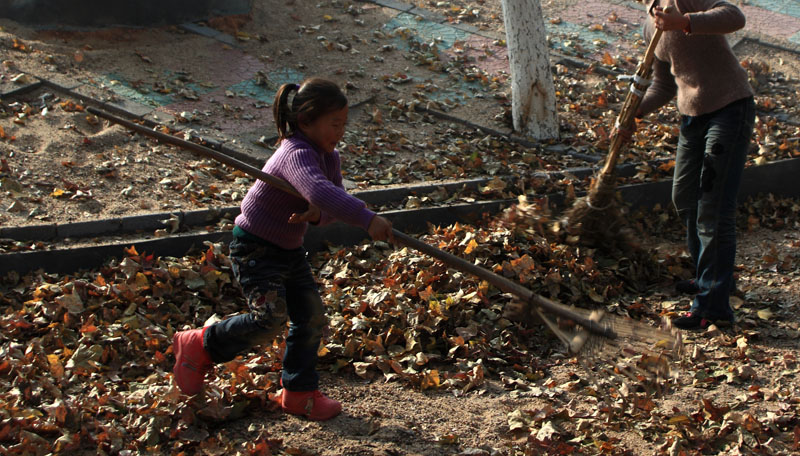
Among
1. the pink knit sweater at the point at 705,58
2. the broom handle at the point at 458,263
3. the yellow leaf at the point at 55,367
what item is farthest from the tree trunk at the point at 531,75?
the yellow leaf at the point at 55,367

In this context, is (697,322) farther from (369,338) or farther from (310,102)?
(310,102)

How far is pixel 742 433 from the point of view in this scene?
11.5 feet

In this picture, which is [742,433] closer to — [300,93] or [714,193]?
[714,193]

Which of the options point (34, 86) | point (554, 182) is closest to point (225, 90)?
point (34, 86)

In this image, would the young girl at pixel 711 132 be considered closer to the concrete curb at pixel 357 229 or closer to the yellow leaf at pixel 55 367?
the concrete curb at pixel 357 229

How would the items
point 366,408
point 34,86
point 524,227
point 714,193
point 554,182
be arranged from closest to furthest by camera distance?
point 366,408 → point 714,193 → point 524,227 → point 554,182 → point 34,86

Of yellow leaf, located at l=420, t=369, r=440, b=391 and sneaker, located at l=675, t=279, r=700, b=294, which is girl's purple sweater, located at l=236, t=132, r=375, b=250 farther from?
sneaker, located at l=675, t=279, r=700, b=294

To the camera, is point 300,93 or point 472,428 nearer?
point 300,93

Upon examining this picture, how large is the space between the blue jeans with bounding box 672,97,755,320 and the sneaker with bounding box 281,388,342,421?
2261 mm

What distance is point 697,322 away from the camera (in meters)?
4.56

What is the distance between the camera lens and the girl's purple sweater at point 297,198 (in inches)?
123

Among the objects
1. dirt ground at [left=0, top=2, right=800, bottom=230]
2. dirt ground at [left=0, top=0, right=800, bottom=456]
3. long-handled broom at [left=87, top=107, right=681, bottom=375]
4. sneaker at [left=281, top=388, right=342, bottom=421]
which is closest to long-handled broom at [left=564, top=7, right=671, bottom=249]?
dirt ground at [left=0, top=0, right=800, bottom=456]

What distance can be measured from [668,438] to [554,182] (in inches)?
114

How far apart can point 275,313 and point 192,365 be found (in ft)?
1.68
